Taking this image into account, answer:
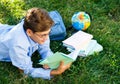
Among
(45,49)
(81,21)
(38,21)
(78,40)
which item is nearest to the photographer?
(38,21)

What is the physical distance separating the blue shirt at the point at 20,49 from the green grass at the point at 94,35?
3.7 inches

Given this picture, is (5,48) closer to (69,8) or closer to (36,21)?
(36,21)

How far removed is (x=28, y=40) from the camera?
3318 millimetres

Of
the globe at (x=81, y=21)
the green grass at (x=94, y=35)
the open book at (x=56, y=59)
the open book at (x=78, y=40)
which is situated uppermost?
the open book at (x=56, y=59)

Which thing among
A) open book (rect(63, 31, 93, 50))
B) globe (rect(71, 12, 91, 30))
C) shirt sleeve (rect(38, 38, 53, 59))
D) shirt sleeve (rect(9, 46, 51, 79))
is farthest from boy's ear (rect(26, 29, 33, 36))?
globe (rect(71, 12, 91, 30))

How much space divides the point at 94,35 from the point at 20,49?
1.20 m

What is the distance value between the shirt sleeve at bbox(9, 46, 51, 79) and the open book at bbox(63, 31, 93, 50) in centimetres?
54

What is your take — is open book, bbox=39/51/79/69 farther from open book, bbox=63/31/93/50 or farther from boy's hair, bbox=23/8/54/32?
open book, bbox=63/31/93/50

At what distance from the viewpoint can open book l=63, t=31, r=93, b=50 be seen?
12.3 feet

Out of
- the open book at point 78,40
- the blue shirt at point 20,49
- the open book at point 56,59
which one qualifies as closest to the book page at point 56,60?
the open book at point 56,59

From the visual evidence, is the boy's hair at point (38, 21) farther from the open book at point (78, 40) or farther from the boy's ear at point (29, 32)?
the open book at point (78, 40)

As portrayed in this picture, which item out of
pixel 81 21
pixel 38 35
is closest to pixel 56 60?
pixel 38 35

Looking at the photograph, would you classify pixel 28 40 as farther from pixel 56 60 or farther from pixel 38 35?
pixel 56 60

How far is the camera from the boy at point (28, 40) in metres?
3.09
